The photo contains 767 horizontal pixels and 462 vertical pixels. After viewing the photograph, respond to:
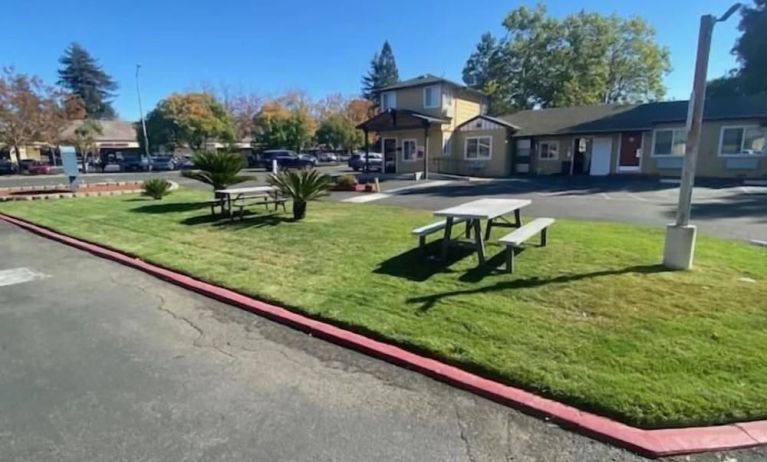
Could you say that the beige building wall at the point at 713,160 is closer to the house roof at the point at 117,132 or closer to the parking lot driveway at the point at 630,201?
the parking lot driveway at the point at 630,201

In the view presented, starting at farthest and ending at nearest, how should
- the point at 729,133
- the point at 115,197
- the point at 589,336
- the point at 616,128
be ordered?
the point at 616,128, the point at 729,133, the point at 115,197, the point at 589,336

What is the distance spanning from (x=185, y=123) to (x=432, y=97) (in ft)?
114

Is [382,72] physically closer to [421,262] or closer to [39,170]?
[39,170]

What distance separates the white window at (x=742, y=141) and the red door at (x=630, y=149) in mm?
3705

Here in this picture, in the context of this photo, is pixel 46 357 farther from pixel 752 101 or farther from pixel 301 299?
pixel 752 101

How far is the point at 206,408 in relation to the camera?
3281mm

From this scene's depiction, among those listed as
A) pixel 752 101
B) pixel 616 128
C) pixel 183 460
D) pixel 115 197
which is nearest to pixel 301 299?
pixel 183 460

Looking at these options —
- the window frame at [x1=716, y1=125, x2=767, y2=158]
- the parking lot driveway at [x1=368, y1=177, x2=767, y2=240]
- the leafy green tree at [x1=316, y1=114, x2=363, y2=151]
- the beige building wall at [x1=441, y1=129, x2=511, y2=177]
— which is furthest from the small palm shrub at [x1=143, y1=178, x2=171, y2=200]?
the leafy green tree at [x1=316, y1=114, x2=363, y2=151]

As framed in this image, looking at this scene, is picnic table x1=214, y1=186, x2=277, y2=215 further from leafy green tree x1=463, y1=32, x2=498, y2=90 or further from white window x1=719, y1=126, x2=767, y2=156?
leafy green tree x1=463, y1=32, x2=498, y2=90

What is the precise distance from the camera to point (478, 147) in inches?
1130

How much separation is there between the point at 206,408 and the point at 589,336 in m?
3.27

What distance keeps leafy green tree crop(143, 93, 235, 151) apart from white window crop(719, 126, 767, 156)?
48563mm

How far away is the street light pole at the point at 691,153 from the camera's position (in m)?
5.42

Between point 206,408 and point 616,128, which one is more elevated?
point 616,128
